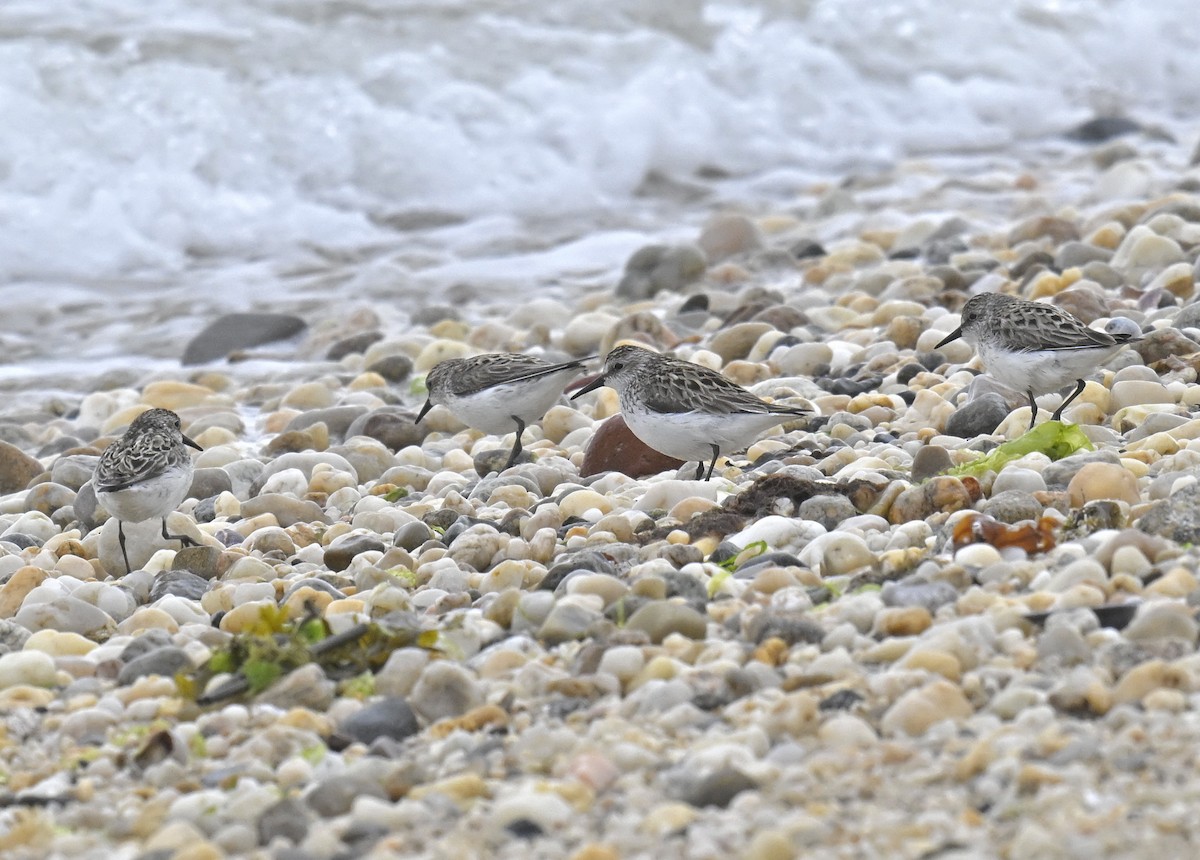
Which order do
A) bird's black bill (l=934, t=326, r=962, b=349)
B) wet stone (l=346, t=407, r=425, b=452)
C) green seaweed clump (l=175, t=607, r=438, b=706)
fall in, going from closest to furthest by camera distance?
green seaweed clump (l=175, t=607, r=438, b=706)
bird's black bill (l=934, t=326, r=962, b=349)
wet stone (l=346, t=407, r=425, b=452)

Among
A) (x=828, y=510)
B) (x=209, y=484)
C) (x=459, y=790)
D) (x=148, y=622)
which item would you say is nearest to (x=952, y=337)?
(x=828, y=510)

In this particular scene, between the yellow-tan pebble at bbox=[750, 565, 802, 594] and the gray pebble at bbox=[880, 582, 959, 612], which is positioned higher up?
the gray pebble at bbox=[880, 582, 959, 612]

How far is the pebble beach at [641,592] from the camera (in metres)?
3.60

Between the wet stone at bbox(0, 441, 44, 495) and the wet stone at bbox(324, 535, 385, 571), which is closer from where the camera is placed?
the wet stone at bbox(324, 535, 385, 571)

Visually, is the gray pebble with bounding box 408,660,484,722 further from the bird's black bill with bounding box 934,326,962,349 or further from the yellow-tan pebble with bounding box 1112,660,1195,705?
the bird's black bill with bounding box 934,326,962,349

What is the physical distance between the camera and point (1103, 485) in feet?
17.3

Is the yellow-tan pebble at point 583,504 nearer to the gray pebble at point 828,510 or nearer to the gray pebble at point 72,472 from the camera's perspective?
the gray pebble at point 828,510

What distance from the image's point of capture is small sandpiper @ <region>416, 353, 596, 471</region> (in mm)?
7637

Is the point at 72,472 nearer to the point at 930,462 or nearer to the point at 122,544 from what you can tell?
the point at 122,544

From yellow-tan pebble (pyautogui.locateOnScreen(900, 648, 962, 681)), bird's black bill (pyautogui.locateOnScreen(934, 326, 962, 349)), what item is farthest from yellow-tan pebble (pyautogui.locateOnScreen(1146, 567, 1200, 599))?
bird's black bill (pyautogui.locateOnScreen(934, 326, 962, 349))

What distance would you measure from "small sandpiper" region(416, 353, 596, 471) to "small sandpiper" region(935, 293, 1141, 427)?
1975 mm

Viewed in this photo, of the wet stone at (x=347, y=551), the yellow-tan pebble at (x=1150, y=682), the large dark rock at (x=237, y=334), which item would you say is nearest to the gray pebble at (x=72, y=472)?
the wet stone at (x=347, y=551)

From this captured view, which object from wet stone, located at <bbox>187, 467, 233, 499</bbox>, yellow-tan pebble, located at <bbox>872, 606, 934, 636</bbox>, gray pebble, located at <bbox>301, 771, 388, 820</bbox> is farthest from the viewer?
wet stone, located at <bbox>187, 467, 233, 499</bbox>

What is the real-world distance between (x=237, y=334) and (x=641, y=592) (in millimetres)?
7038
